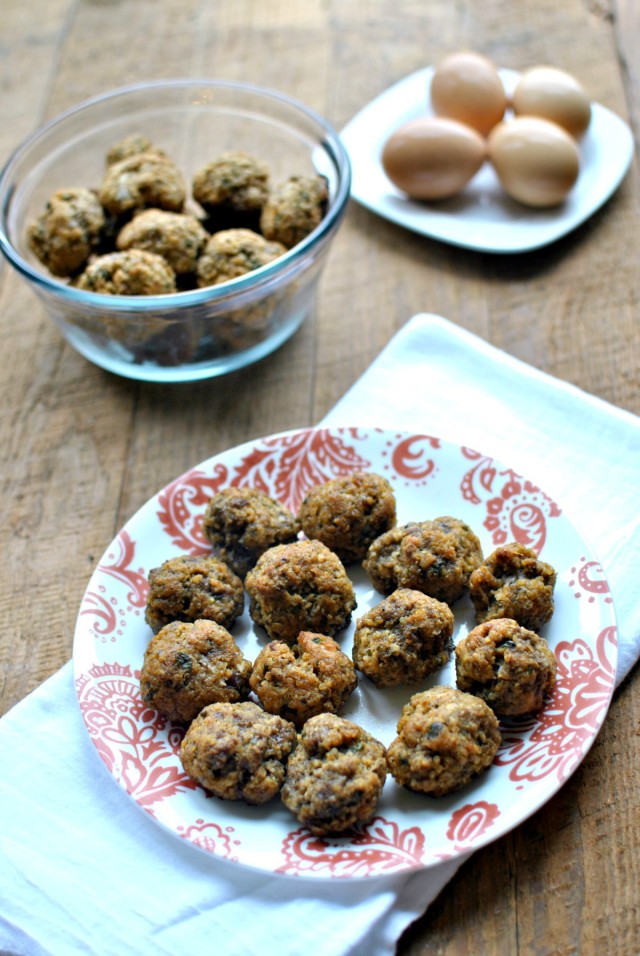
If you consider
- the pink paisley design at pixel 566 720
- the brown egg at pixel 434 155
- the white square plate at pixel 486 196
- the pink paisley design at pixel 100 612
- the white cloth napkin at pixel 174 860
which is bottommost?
the white cloth napkin at pixel 174 860

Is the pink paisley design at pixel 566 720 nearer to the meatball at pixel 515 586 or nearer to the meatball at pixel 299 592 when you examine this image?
the meatball at pixel 515 586

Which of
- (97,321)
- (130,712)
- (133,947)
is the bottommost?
(133,947)

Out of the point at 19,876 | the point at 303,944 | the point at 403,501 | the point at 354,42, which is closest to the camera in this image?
the point at 303,944

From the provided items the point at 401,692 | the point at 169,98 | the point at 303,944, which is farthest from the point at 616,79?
the point at 303,944

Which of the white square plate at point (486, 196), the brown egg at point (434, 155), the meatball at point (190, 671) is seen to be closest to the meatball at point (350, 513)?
the meatball at point (190, 671)

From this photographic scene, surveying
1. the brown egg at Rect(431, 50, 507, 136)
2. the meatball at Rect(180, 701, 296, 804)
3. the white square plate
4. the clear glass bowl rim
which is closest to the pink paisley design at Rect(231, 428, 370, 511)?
the clear glass bowl rim

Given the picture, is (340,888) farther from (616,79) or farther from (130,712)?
(616,79)
